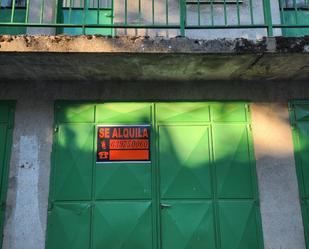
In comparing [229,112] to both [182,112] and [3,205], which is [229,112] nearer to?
[182,112]

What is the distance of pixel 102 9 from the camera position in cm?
686

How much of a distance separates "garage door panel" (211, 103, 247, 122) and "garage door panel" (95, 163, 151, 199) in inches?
48.4

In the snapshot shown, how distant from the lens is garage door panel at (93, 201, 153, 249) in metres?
4.96

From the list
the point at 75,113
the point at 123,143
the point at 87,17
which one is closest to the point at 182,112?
the point at 123,143

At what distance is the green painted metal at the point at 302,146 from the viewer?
514 centimetres

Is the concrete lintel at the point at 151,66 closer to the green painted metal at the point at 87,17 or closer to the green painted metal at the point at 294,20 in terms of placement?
the green painted metal at the point at 294,20

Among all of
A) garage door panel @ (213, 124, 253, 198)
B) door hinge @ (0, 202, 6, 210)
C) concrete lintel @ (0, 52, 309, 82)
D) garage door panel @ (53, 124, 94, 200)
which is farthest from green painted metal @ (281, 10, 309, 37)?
door hinge @ (0, 202, 6, 210)

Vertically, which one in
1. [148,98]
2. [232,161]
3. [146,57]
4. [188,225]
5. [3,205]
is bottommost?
[188,225]

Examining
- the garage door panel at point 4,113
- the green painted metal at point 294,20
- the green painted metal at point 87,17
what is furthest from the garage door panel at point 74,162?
the green painted metal at point 294,20

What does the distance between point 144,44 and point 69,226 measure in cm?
258

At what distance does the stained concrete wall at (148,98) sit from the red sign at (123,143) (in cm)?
48

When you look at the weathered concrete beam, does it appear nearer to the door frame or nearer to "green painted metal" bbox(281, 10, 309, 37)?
the door frame

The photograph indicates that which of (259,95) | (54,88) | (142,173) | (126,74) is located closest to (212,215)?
(142,173)

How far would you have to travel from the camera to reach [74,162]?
17.1 ft
